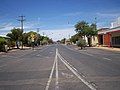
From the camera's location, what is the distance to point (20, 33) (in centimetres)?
8369

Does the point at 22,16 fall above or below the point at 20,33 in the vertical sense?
above

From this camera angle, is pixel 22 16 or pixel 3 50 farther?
pixel 22 16

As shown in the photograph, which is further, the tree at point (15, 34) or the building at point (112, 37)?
the tree at point (15, 34)

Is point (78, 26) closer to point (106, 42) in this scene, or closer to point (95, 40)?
point (95, 40)

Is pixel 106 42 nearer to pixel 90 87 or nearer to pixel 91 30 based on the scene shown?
pixel 91 30

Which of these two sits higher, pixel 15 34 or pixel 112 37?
pixel 15 34

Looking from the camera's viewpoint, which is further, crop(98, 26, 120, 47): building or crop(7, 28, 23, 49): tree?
crop(7, 28, 23, 49): tree

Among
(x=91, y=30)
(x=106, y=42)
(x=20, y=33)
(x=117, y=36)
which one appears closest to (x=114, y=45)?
(x=117, y=36)

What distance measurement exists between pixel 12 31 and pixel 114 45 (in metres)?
30.0

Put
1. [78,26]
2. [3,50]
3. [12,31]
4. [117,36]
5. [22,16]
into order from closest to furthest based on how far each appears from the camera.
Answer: [3,50] → [117,36] → [12,31] → [22,16] → [78,26]

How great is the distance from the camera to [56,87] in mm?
11492

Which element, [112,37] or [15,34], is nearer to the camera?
[112,37]

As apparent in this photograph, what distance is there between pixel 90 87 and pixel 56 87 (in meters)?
1.39

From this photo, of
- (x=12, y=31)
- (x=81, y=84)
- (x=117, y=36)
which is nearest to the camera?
(x=81, y=84)
